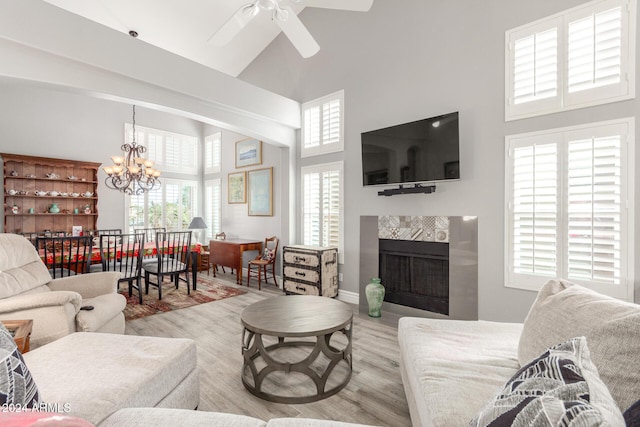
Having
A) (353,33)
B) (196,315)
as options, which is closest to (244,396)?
(196,315)

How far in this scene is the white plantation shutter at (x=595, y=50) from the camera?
2.41 meters

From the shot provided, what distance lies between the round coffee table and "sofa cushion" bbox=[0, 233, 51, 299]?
1.79 metres

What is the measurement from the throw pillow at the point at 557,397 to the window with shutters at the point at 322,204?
11.9ft

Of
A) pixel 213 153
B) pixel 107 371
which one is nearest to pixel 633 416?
pixel 107 371

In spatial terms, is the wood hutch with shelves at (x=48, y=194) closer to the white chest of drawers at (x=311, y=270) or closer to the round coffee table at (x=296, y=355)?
the white chest of drawers at (x=311, y=270)

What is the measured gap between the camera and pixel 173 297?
14.4ft

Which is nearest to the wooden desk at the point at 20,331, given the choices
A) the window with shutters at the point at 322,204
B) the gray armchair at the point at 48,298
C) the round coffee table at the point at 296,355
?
the gray armchair at the point at 48,298

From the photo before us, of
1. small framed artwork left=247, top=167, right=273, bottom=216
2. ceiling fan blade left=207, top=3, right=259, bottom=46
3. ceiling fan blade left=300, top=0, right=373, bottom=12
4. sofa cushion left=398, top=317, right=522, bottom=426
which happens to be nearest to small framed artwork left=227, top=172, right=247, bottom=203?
small framed artwork left=247, top=167, right=273, bottom=216

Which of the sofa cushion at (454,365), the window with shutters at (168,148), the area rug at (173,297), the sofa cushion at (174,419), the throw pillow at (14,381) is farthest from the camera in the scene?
the window with shutters at (168,148)

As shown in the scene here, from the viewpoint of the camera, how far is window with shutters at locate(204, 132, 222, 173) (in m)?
6.93

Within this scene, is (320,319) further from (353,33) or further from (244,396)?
(353,33)

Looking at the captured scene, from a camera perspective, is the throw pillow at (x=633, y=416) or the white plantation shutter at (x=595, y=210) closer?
the throw pillow at (x=633, y=416)

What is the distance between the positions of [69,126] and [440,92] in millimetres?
6223

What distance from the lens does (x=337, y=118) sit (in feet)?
14.3
